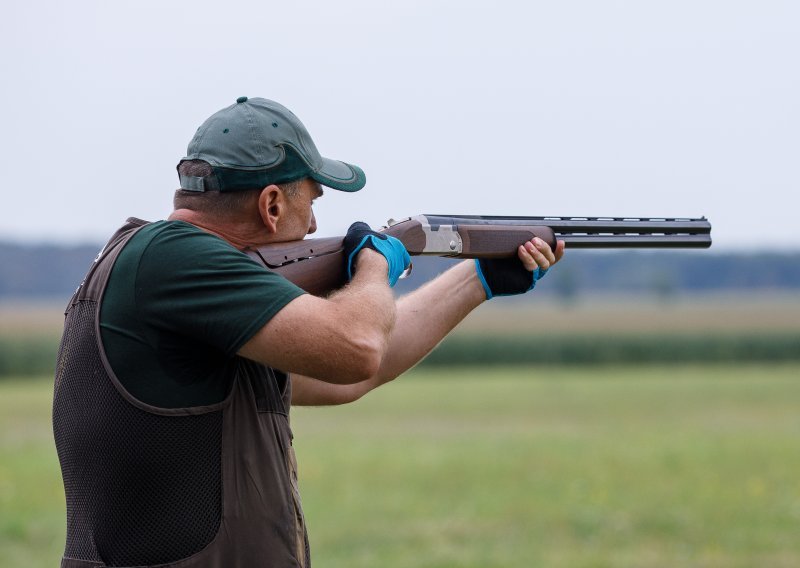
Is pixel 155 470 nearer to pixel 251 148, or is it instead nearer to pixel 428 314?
pixel 251 148

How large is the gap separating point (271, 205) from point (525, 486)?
13510mm

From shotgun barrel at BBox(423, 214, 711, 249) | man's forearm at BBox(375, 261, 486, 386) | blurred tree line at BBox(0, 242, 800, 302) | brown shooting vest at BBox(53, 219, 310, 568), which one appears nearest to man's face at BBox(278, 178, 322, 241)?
brown shooting vest at BBox(53, 219, 310, 568)

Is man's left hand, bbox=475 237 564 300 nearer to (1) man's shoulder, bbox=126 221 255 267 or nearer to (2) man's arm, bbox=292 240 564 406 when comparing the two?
(2) man's arm, bbox=292 240 564 406

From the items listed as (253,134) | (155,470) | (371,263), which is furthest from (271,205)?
(155,470)

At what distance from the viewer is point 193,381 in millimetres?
3799

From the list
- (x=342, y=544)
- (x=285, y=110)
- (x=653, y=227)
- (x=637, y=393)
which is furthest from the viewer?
(x=637, y=393)

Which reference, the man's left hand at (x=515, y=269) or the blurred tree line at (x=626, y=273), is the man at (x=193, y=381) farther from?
the blurred tree line at (x=626, y=273)

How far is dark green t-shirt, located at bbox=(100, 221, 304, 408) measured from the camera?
3.71 meters

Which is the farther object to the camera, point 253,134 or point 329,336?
point 253,134

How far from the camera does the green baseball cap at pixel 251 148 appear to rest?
13.1 ft

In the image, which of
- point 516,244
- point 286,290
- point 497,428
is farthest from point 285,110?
point 497,428

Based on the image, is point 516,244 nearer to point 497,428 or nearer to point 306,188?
point 306,188

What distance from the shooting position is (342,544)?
12.7 metres

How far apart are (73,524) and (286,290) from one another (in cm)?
101
